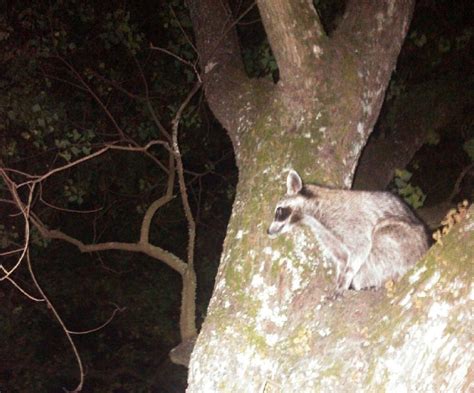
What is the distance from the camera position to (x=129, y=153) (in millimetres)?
9906

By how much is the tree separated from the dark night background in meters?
1.66

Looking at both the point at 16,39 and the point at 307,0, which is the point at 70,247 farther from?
the point at 307,0

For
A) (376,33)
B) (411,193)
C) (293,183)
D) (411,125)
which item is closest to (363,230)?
(293,183)

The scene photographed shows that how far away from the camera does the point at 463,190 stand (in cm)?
943

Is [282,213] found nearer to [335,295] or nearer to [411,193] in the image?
[335,295]

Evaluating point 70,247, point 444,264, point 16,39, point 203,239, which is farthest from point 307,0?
point 70,247

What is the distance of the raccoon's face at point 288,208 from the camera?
3502mm

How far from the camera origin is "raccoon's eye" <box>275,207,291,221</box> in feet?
11.7

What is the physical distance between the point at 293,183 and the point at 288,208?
0.69ft

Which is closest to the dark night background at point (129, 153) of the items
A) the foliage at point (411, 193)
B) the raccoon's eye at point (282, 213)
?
the foliage at point (411, 193)

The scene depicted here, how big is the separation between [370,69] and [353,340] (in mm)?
2114

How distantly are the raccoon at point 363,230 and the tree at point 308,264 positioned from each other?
0.27 metres

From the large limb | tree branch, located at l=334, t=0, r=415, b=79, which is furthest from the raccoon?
tree branch, located at l=334, t=0, r=415, b=79

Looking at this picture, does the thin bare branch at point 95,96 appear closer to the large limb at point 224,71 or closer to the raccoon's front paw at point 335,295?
the large limb at point 224,71
